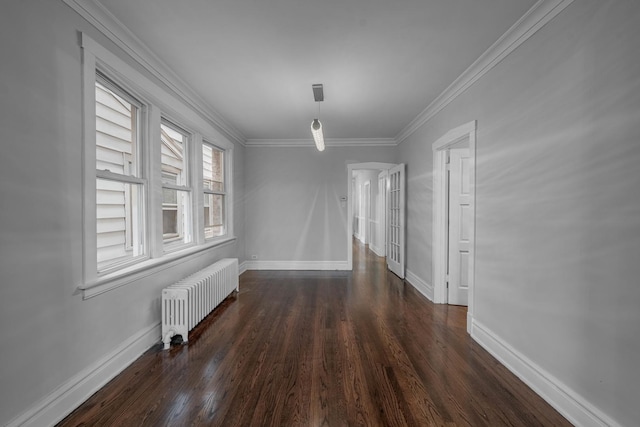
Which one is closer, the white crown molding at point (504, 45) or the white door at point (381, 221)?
the white crown molding at point (504, 45)

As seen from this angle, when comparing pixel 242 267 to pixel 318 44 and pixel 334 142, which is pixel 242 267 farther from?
pixel 318 44

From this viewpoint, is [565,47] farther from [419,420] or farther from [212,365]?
[212,365]

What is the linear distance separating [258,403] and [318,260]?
13.2 ft

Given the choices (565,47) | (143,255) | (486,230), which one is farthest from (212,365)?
(565,47)

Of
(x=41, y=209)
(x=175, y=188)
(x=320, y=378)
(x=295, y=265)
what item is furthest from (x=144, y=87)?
(x=295, y=265)

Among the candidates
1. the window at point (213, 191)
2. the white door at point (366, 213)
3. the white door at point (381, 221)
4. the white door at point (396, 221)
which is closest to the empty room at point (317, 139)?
the window at point (213, 191)

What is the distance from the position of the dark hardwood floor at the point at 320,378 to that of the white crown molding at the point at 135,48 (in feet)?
8.68

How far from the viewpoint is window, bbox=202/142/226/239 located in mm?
4398

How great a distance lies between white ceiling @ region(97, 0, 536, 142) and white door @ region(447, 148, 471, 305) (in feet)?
3.26

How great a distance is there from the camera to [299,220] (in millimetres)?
5852

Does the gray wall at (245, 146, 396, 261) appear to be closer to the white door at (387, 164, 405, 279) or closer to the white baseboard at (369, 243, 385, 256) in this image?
the white door at (387, 164, 405, 279)

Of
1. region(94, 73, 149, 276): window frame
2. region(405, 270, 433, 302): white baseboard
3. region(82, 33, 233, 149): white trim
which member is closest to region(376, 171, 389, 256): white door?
region(405, 270, 433, 302): white baseboard

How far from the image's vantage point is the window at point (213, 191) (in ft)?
14.4

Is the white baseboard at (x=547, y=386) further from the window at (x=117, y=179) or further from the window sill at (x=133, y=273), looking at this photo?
the window at (x=117, y=179)
